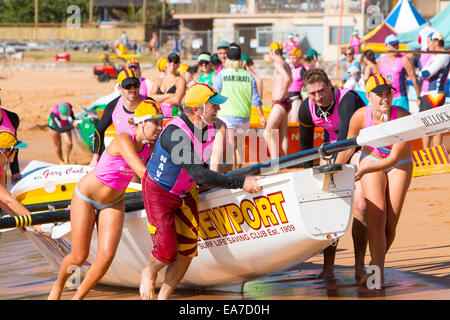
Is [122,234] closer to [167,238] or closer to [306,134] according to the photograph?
[167,238]

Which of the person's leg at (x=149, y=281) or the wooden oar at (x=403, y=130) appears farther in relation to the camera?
the person's leg at (x=149, y=281)

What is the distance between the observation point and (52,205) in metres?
6.23

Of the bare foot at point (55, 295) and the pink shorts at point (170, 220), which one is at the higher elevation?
the pink shorts at point (170, 220)

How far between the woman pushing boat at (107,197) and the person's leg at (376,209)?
1733mm

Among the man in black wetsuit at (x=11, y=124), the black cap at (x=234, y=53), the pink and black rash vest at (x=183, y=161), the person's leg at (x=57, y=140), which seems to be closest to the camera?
the pink and black rash vest at (x=183, y=161)

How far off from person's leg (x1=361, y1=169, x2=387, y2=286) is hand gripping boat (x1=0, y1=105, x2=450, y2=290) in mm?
610

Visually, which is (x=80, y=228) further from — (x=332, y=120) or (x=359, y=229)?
(x=332, y=120)

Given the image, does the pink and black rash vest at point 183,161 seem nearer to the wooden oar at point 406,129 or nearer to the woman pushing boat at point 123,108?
the wooden oar at point 406,129

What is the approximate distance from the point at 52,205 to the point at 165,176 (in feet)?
4.69

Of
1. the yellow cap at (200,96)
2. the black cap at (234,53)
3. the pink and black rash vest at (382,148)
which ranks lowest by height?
the pink and black rash vest at (382,148)

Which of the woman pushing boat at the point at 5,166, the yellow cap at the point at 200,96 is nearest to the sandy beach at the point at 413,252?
the woman pushing boat at the point at 5,166

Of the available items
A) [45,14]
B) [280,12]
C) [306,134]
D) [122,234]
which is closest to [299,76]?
[306,134]

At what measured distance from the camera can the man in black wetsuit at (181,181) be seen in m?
5.16
